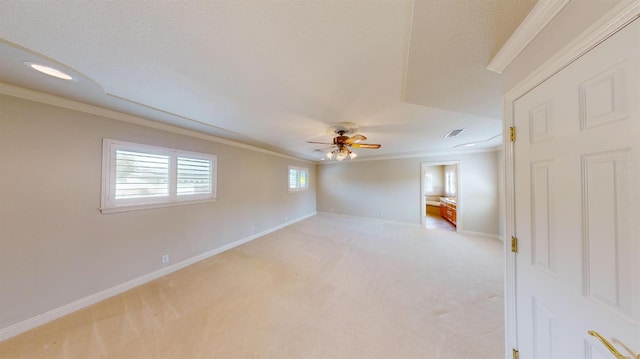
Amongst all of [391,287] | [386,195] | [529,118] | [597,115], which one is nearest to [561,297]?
[597,115]

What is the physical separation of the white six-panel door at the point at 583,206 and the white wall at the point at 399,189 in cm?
458

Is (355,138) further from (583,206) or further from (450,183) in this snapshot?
(450,183)

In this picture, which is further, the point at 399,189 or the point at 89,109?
the point at 399,189

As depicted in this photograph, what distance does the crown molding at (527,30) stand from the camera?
0.86m

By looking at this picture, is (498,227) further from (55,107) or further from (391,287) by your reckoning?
(55,107)

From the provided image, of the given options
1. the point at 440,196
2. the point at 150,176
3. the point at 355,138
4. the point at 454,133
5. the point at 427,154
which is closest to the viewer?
the point at 150,176

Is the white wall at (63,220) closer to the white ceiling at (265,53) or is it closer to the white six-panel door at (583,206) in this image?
the white ceiling at (265,53)

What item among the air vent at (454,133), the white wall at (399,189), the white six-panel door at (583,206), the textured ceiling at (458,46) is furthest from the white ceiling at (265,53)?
the white wall at (399,189)

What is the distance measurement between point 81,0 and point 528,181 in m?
2.60

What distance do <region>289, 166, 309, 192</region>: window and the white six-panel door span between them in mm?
5304

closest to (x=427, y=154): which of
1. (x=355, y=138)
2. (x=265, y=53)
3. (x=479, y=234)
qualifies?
(x=479, y=234)

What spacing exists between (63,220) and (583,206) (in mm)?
4130

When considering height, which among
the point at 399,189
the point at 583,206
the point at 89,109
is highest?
the point at 89,109

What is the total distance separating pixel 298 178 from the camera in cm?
635
